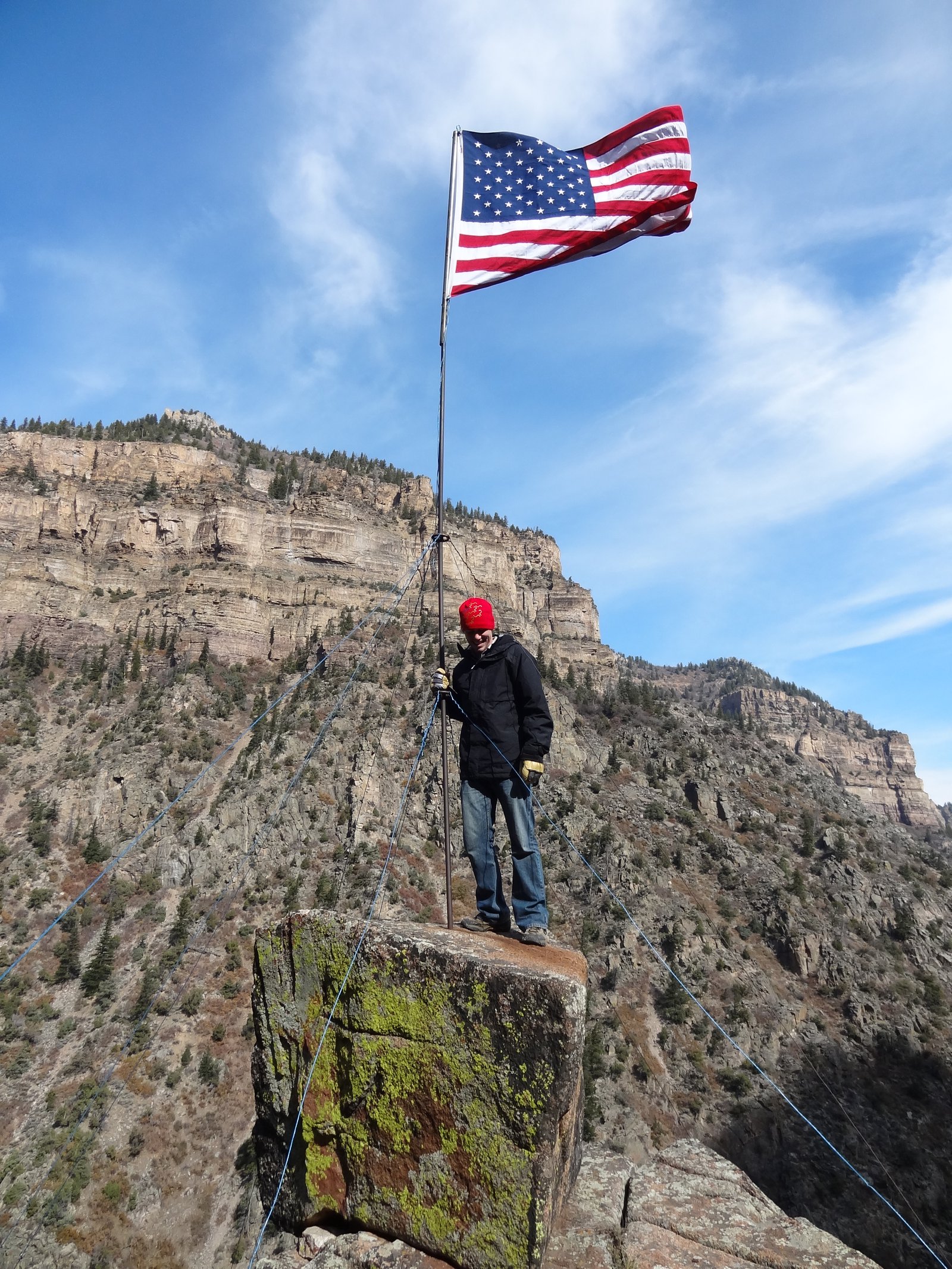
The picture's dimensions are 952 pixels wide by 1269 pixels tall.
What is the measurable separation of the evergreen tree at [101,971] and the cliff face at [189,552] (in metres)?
35.0

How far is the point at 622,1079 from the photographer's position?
3562 centimetres

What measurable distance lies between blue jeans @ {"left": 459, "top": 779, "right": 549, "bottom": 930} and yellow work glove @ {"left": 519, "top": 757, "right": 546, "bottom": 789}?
0.39ft

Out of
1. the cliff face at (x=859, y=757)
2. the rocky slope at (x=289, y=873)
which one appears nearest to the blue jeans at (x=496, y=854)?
the rocky slope at (x=289, y=873)

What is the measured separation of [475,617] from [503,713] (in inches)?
36.3

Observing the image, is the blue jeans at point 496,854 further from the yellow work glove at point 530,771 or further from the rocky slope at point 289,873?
the rocky slope at point 289,873

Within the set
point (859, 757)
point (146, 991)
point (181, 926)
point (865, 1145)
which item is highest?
point (859, 757)

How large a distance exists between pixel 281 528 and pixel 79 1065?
61170mm

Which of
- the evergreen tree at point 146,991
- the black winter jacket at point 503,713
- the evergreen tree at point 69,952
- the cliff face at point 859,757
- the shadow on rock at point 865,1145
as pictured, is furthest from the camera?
the cliff face at point 859,757

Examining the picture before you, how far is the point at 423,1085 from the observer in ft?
13.9

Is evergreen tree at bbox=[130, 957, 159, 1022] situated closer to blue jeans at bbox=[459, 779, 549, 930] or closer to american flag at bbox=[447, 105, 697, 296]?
blue jeans at bbox=[459, 779, 549, 930]

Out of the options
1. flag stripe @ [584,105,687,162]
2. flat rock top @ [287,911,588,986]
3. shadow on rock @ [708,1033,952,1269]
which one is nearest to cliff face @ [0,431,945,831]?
shadow on rock @ [708,1033,952,1269]

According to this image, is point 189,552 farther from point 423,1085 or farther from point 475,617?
point 423,1085

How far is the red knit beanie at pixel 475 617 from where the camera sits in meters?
6.12

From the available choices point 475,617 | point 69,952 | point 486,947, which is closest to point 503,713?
point 475,617
